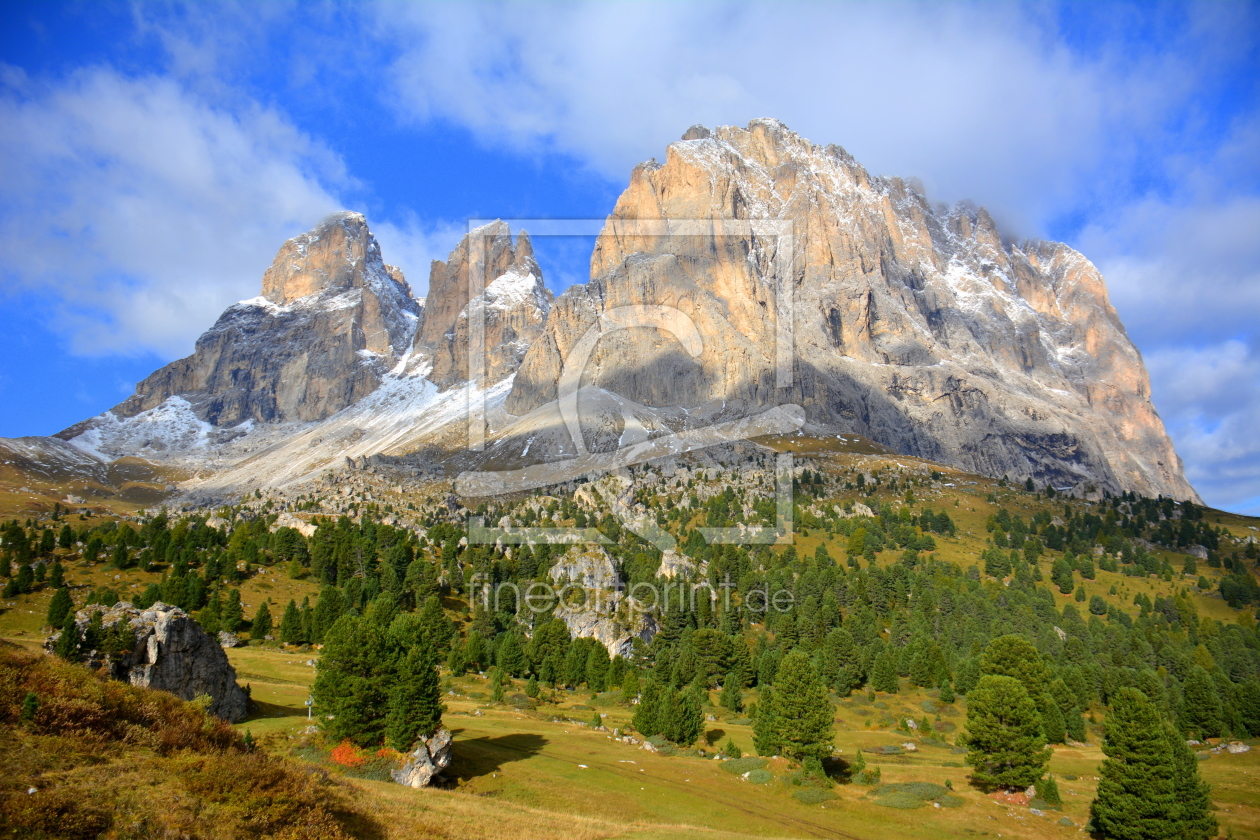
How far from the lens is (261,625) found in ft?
266

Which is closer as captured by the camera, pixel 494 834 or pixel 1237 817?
pixel 494 834

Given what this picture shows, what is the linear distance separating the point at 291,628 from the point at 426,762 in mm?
50825

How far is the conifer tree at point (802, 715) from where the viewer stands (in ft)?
173

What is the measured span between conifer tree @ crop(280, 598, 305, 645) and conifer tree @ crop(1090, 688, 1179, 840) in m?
77.3

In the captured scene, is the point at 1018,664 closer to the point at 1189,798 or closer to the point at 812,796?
the point at 1189,798

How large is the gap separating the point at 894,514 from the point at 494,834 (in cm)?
15647

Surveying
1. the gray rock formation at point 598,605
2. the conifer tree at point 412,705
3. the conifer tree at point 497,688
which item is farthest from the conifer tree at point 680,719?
the gray rock formation at point 598,605

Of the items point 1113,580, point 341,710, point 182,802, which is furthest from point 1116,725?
point 1113,580

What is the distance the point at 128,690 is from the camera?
24.0 m

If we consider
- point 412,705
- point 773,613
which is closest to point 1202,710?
point 773,613

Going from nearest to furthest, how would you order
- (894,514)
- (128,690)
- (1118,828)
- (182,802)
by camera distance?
(182,802), (128,690), (1118,828), (894,514)

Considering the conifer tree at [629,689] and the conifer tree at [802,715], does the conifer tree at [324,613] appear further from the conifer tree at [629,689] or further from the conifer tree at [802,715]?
the conifer tree at [802,715]

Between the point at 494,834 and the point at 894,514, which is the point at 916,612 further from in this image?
the point at 494,834

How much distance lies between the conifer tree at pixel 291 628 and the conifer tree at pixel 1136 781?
7733 centimetres
